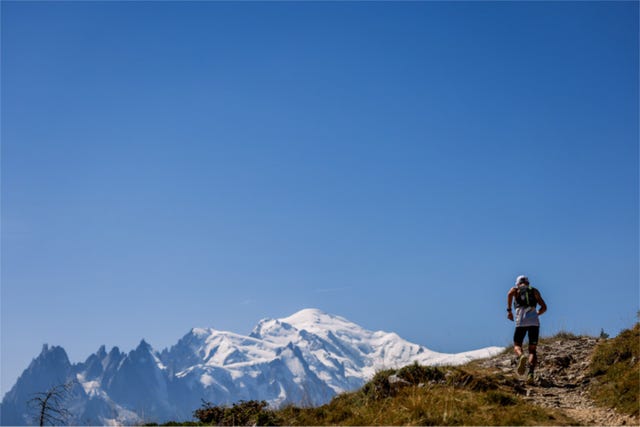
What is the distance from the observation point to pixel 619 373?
16969 mm

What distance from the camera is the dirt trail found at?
14.3 metres

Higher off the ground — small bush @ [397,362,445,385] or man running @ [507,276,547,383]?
man running @ [507,276,547,383]

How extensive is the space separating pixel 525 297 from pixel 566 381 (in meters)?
2.96

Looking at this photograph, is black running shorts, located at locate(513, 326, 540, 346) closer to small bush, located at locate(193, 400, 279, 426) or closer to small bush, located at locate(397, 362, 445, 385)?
small bush, located at locate(397, 362, 445, 385)

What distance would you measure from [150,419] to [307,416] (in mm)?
5583

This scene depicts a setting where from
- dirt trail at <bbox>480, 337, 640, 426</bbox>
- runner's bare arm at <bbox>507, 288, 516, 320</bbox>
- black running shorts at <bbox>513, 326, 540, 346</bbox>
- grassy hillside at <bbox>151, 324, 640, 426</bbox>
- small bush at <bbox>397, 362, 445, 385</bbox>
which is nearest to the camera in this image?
grassy hillside at <bbox>151, 324, 640, 426</bbox>

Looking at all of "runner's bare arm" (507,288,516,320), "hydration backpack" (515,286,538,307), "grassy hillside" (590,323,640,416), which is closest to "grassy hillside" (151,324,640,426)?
"grassy hillside" (590,323,640,416)

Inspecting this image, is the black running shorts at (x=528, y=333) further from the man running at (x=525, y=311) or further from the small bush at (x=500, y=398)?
the small bush at (x=500, y=398)

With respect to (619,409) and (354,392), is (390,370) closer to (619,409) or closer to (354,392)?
(354,392)

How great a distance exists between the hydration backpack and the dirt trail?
231cm

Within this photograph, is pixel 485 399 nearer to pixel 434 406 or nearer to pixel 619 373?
pixel 434 406

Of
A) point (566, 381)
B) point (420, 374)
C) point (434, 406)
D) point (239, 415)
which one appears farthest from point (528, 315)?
point (239, 415)

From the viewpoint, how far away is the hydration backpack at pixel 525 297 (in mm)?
18469

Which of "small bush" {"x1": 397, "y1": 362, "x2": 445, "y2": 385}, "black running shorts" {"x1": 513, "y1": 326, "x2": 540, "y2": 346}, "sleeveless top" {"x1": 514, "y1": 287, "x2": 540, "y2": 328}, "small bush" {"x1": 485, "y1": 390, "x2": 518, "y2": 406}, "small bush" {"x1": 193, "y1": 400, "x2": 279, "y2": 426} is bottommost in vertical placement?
"small bush" {"x1": 193, "y1": 400, "x2": 279, "y2": 426}
